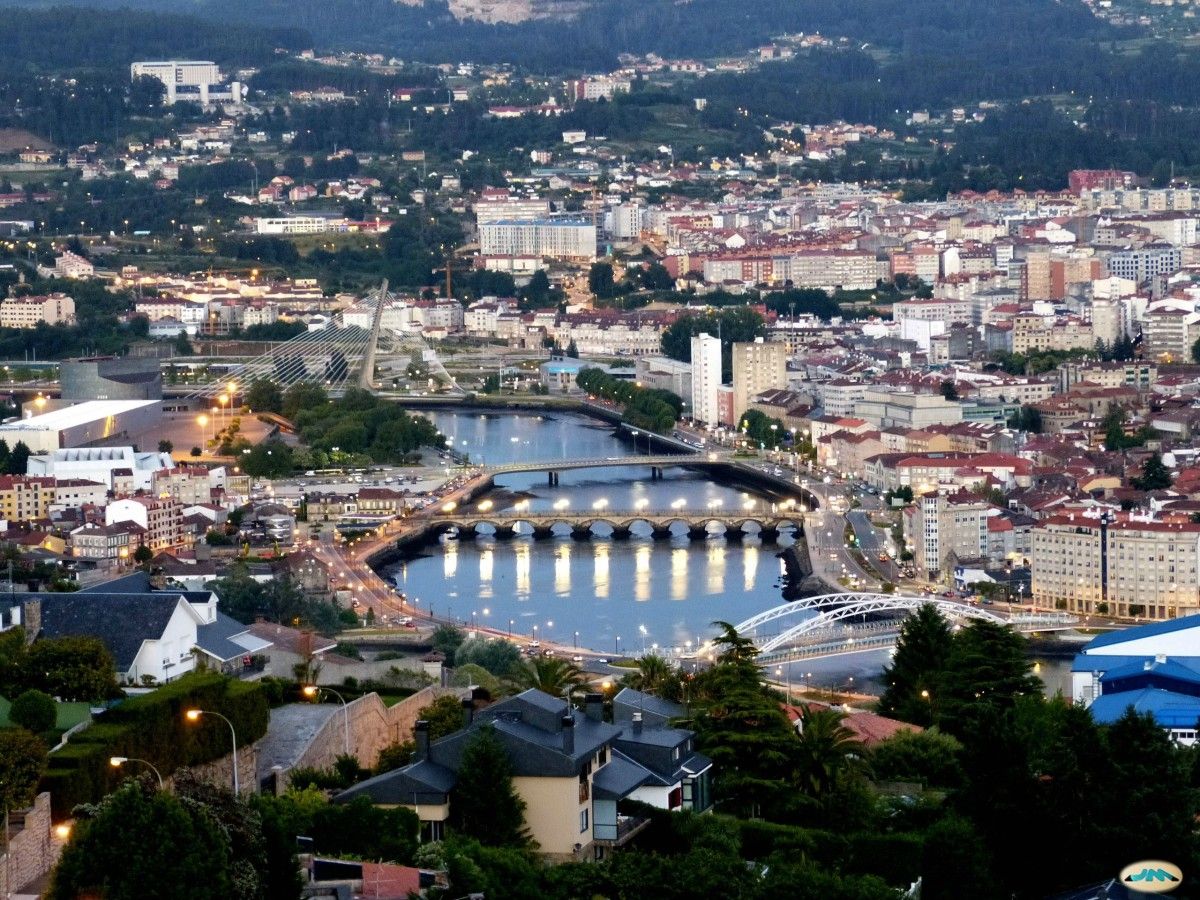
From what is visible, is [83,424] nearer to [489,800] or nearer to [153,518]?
[153,518]

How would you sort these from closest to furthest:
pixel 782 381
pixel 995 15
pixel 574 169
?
pixel 782 381
pixel 574 169
pixel 995 15

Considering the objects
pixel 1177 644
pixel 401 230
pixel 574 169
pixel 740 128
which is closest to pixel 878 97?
pixel 740 128

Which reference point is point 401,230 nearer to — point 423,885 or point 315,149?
point 315,149

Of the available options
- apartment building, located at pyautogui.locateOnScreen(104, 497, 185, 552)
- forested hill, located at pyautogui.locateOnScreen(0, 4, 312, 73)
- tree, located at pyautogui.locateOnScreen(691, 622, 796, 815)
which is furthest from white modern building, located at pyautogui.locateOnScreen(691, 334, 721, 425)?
forested hill, located at pyautogui.locateOnScreen(0, 4, 312, 73)

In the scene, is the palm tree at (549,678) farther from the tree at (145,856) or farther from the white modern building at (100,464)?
the white modern building at (100,464)

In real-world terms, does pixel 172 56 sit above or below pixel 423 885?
above

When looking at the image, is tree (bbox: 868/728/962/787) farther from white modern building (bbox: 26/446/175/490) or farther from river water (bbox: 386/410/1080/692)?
white modern building (bbox: 26/446/175/490)

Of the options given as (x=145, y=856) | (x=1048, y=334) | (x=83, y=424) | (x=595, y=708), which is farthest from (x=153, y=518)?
(x=1048, y=334)
